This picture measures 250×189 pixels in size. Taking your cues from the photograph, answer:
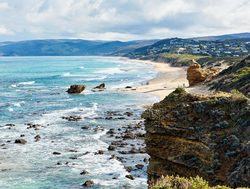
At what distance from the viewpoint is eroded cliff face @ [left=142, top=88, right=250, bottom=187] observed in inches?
687

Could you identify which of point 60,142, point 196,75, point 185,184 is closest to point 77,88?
point 196,75

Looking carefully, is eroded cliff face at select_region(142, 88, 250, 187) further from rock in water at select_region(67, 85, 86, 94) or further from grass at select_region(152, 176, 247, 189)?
rock in water at select_region(67, 85, 86, 94)

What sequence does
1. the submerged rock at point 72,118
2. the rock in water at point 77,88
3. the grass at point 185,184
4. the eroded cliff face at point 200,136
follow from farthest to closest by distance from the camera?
the rock in water at point 77,88
the submerged rock at point 72,118
the eroded cliff face at point 200,136
the grass at point 185,184

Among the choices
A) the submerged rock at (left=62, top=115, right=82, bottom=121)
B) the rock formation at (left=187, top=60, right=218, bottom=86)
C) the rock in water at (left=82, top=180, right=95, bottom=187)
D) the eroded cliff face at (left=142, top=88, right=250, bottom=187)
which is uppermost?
the eroded cliff face at (left=142, top=88, right=250, bottom=187)

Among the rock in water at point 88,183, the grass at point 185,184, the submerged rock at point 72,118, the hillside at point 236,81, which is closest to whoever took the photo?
the grass at point 185,184

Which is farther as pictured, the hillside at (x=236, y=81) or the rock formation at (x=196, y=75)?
the rock formation at (x=196, y=75)

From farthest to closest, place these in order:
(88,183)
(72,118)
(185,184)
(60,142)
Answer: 1. (72,118)
2. (60,142)
3. (88,183)
4. (185,184)

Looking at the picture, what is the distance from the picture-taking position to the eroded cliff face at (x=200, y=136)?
17453 millimetres

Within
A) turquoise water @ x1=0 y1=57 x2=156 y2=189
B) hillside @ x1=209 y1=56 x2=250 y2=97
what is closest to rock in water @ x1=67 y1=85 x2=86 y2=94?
turquoise water @ x1=0 y1=57 x2=156 y2=189

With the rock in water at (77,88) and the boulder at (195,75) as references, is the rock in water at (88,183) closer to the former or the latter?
→ the boulder at (195,75)

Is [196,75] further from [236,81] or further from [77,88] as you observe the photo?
[77,88]

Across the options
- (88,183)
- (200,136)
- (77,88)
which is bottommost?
(77,88)

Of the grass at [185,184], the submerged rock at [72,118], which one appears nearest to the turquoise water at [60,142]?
the submerged rock at [72,118]

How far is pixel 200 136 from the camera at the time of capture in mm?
19047
